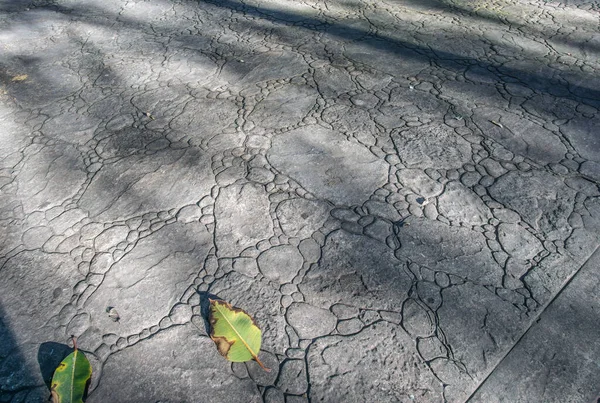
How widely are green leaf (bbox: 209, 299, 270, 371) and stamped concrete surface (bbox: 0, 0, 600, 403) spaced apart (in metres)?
0.05

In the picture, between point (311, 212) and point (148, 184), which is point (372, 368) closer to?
point (311, 212)

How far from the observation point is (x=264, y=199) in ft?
8.11

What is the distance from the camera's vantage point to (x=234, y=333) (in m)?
1.82

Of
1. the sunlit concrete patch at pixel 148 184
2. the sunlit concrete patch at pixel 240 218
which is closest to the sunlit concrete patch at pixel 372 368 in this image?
the sunlit concrete patch at pixel 240 218

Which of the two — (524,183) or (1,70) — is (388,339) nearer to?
(524,183)

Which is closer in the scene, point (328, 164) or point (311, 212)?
point (311, 212)

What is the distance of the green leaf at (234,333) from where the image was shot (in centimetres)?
176

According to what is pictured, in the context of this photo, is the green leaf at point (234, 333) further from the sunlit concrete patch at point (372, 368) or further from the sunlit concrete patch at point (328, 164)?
the sunlit concrete patch at point (328, 164)

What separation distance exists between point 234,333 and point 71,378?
0.62 meters

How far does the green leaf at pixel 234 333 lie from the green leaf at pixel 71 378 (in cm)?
49

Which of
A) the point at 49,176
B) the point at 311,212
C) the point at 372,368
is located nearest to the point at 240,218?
the point at 311,212

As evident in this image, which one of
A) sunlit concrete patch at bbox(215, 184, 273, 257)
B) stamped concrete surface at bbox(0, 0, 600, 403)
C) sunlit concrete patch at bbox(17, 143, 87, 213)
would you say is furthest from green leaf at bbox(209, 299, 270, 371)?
A: sunlit concrete patch at bbox(17, 143, 87, 213)

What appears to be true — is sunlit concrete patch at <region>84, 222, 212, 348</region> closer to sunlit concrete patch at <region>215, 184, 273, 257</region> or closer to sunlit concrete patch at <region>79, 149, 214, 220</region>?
sunlit concrete patch at <region>215, 184, 273, 257</region>

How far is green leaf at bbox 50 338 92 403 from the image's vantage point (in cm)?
164
